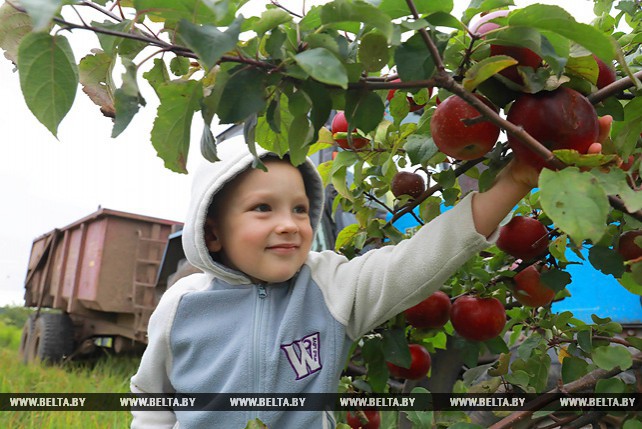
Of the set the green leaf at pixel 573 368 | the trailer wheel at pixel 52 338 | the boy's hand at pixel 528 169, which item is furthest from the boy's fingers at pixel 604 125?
the trailer wheel at pixel 52 338

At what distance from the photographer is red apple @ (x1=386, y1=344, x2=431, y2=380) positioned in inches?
61.9

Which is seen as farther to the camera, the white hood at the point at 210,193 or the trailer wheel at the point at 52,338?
the trailer wheel at the point at 52,338

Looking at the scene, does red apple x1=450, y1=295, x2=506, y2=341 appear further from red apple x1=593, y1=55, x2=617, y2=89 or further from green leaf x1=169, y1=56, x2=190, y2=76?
green leaf x1=169, y1=56, x2=190, y2=76

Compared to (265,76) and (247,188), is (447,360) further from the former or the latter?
(265,76)

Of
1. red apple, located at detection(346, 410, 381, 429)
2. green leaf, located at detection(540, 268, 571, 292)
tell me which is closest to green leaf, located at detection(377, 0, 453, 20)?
green leaf, located at detection(540, 268, 571, 292)

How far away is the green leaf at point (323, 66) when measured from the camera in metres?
0.57

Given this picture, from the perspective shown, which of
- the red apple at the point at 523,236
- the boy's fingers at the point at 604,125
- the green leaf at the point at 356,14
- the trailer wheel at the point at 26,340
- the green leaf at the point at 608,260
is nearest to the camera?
the green leaf at the point at 356,14

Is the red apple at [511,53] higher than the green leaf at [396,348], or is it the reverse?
the red apple at [511,53]

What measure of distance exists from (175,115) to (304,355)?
746 mm

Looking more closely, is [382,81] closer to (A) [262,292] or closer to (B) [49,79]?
(B) [49,79]

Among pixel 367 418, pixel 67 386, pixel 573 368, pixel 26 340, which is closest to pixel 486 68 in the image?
pixel 573 368

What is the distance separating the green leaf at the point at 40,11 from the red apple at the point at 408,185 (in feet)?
3.15

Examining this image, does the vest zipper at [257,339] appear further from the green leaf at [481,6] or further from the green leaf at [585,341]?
the green leaf at [481,6]

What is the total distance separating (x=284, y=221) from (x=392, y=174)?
30 centimetres
